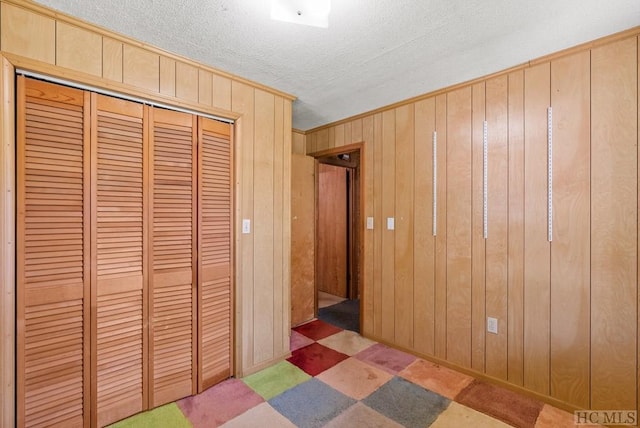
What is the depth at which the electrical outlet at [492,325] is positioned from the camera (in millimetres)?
2158

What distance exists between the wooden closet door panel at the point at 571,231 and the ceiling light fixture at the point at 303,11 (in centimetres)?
164

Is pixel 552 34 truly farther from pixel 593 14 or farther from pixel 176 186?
pixel 176 186

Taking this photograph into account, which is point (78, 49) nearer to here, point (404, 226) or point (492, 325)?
point (404, 226)

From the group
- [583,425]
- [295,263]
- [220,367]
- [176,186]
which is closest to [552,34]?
[583,425]

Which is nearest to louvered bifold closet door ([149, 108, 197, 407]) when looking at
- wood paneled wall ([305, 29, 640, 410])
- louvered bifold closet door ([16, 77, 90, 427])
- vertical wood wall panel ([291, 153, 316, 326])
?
louvered bifold closet door ([16, 77, 90, 427])

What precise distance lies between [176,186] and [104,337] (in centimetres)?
102

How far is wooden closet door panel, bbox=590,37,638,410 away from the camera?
5.49 feet

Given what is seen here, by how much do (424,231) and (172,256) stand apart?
81.4 inches

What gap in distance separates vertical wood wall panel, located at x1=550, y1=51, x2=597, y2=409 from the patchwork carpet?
0.31 m

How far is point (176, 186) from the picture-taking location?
6.45 ft

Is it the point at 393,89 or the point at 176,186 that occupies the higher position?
the point at 393,89

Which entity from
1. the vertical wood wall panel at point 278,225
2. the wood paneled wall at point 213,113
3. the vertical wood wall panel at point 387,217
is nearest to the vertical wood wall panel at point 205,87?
the wood paneled wall at point 213,113

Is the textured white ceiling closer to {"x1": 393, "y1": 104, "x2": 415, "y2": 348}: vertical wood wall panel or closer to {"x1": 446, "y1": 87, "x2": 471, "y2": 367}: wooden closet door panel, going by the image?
{"x1": 446, "y1": 87, "x2": 471, "y2": 367}: wooden closet door panel

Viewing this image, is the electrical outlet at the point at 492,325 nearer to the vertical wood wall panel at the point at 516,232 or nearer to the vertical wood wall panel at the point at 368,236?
the vertical wood wall panel at the point at 516,232
